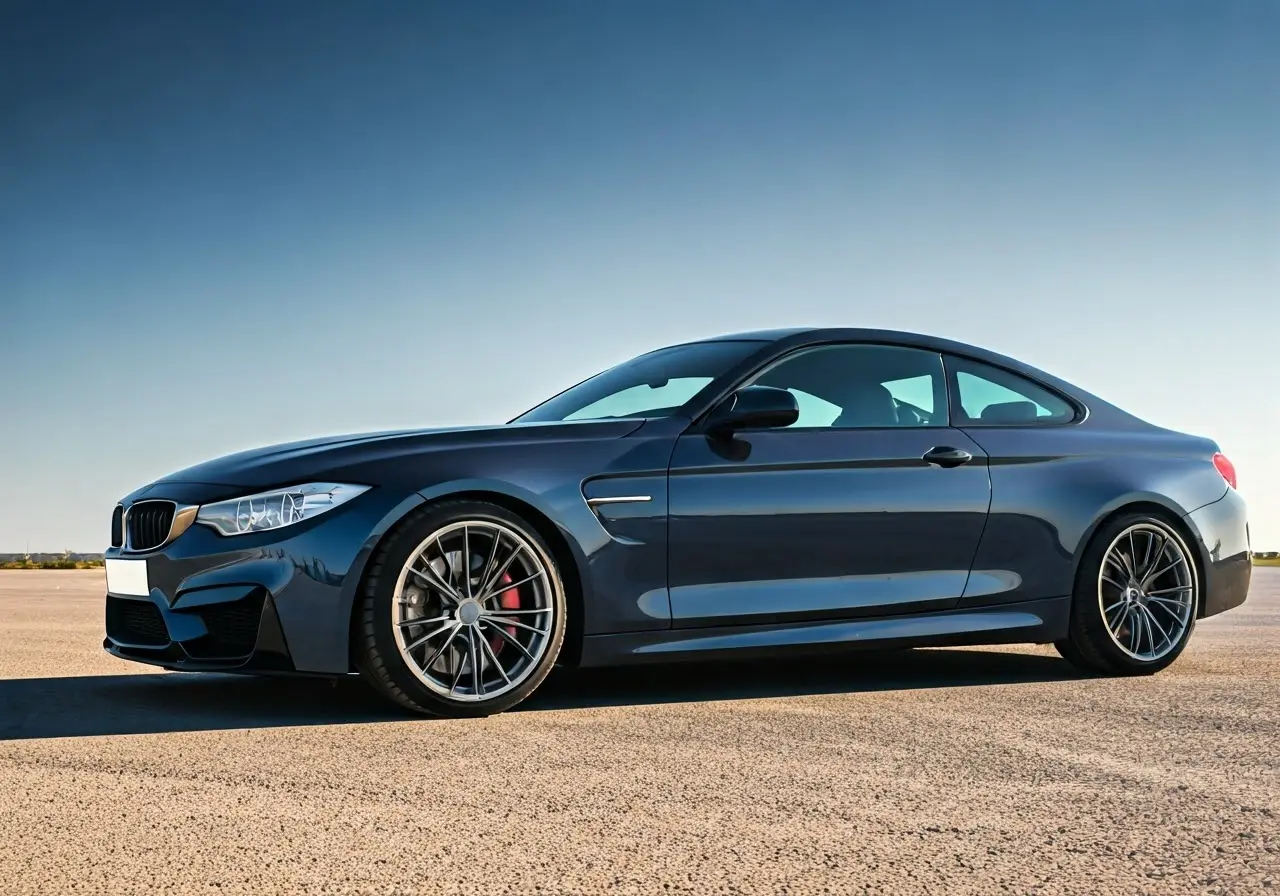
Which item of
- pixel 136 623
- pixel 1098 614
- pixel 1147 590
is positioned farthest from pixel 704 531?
pixel 1147 590

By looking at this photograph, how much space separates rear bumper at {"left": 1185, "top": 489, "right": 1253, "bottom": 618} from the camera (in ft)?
21.7

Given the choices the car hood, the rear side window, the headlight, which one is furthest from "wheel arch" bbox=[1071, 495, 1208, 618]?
the headlight

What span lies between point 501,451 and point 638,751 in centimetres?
136

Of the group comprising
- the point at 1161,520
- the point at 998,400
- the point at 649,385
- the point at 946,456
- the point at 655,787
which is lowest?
the point at 655,787

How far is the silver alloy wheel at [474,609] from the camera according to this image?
4.98m

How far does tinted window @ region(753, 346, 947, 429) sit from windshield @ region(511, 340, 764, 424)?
235 millimetres

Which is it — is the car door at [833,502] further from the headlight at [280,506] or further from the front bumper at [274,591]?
the headlight at [280,506]

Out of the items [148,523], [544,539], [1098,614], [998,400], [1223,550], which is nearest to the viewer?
[544,539]

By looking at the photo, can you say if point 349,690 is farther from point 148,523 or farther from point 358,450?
point 358,450

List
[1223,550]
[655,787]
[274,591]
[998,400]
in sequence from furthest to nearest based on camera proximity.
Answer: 1. [1223,550]
2. [998,400]
3. [274,591]
4. [655,787]

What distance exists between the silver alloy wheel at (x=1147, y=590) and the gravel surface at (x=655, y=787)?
0.89 feet

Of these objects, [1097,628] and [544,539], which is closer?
[544,539]

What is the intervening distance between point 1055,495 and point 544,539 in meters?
2.44

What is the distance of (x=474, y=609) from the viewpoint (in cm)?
506
